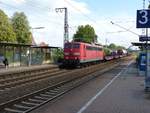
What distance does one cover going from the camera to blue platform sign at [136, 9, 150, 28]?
21.2 meters

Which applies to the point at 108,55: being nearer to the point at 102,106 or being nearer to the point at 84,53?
the point at 84,53

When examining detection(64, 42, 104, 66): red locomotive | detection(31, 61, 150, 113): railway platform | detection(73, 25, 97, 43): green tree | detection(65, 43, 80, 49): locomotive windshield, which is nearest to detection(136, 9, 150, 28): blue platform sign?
detection(31, 61, 150, 113): railway platform

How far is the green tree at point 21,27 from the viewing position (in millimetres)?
111906

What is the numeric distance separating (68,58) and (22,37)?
64.3m

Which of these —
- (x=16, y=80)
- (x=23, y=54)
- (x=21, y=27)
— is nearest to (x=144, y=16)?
(x=16, y=80)

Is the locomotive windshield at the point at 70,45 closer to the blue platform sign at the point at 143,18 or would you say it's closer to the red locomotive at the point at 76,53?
the red locomotive at the point at 76,53

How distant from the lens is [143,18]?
838 inches

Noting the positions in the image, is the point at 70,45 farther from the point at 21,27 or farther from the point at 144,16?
the point at 21,27

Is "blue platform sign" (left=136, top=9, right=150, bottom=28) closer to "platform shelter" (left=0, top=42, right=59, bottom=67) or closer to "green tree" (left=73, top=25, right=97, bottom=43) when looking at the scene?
"platform shelter" (left=0, top=42, right=59, bottom=67)

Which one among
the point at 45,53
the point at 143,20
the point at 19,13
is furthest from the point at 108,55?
the point at 143,20

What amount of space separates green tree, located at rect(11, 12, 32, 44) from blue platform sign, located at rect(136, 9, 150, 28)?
9028cm

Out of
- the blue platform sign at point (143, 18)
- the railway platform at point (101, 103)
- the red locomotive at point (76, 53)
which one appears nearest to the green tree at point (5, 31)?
the red locomotive at point (76, 53)

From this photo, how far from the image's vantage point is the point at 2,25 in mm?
91625

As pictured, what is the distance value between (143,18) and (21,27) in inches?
3745
